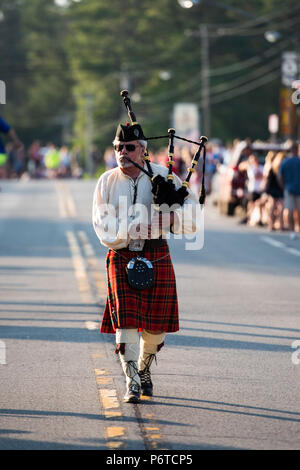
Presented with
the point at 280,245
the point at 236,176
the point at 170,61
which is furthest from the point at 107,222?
the point at 170,61

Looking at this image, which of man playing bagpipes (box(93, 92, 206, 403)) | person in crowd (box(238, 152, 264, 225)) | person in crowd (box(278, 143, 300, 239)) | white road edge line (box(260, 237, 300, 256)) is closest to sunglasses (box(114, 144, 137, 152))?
man playing bagpipes (box(93, 92, 206, 403))

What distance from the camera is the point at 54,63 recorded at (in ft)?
380

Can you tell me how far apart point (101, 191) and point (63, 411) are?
1.49 metres

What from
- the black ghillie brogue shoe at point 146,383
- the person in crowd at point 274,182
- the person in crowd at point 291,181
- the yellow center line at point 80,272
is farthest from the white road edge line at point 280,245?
the black ghillie brogue shoe at point 146,383

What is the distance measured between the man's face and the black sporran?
2.16ft

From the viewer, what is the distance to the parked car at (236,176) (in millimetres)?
26344

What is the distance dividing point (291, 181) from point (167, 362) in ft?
45.7

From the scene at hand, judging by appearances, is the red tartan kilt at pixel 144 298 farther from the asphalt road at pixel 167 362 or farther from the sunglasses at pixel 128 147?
the sunglasses at pixel 128 147

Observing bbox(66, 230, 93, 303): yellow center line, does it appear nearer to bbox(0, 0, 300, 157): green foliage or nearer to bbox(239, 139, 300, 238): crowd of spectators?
bbox(239, 139, 300, 238): crowd of spectators

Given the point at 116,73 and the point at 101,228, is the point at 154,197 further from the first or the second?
the point at 116,73

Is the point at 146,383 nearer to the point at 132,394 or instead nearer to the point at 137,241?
the point at 132,394

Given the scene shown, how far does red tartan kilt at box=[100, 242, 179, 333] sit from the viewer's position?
7.54m

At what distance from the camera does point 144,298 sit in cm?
762

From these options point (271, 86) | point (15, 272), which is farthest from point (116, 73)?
point (15, 272)
